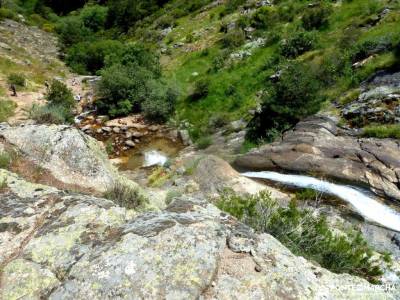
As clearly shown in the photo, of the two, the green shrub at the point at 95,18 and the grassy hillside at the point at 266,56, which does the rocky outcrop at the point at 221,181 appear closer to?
the grassy hillside at the point at 266,56

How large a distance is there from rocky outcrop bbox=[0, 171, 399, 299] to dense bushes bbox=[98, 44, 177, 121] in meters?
18.0

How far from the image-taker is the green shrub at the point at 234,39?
2883 cm

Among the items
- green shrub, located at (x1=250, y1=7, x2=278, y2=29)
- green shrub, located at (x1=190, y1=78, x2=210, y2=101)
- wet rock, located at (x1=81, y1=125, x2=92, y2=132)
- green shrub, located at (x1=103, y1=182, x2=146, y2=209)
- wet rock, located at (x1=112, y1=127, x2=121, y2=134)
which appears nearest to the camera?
green shrub, located at (x1=103, y1=182, x2=146, y2=209)

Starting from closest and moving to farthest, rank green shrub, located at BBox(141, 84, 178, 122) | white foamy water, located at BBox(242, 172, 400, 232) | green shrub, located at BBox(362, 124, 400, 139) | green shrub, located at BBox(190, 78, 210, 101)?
white foamy water, located at BBox(242, 172, 400, 232) < green shrub, located at BBox(362, 124, 400, 139) < green shrub, located at BBox(141, 84, 178, 122) < green shrub, located at BBox(190, 78, 210, 101)

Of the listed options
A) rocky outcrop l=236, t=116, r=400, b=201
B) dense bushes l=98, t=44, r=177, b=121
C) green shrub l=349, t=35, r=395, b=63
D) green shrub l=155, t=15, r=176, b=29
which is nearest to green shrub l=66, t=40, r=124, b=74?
dense bushes l=98, t=44, r=177, b=121

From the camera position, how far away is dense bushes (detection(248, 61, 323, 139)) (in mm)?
17406

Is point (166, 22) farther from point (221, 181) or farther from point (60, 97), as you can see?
point (221, 181)

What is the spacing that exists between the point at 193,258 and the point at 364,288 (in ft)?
7.72

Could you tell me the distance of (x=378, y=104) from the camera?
51.8 feet

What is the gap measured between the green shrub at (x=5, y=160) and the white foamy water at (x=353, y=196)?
311 inches

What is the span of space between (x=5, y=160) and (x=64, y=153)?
1463 millimetres

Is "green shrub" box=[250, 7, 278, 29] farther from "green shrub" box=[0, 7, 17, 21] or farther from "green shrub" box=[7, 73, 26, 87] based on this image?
"green shrub" box=[0, 7, 17, 21]

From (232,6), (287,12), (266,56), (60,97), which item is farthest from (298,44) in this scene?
(60,97)

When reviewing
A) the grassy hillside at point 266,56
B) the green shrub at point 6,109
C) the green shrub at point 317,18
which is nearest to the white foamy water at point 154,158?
the grassy hillside at point 266,56
